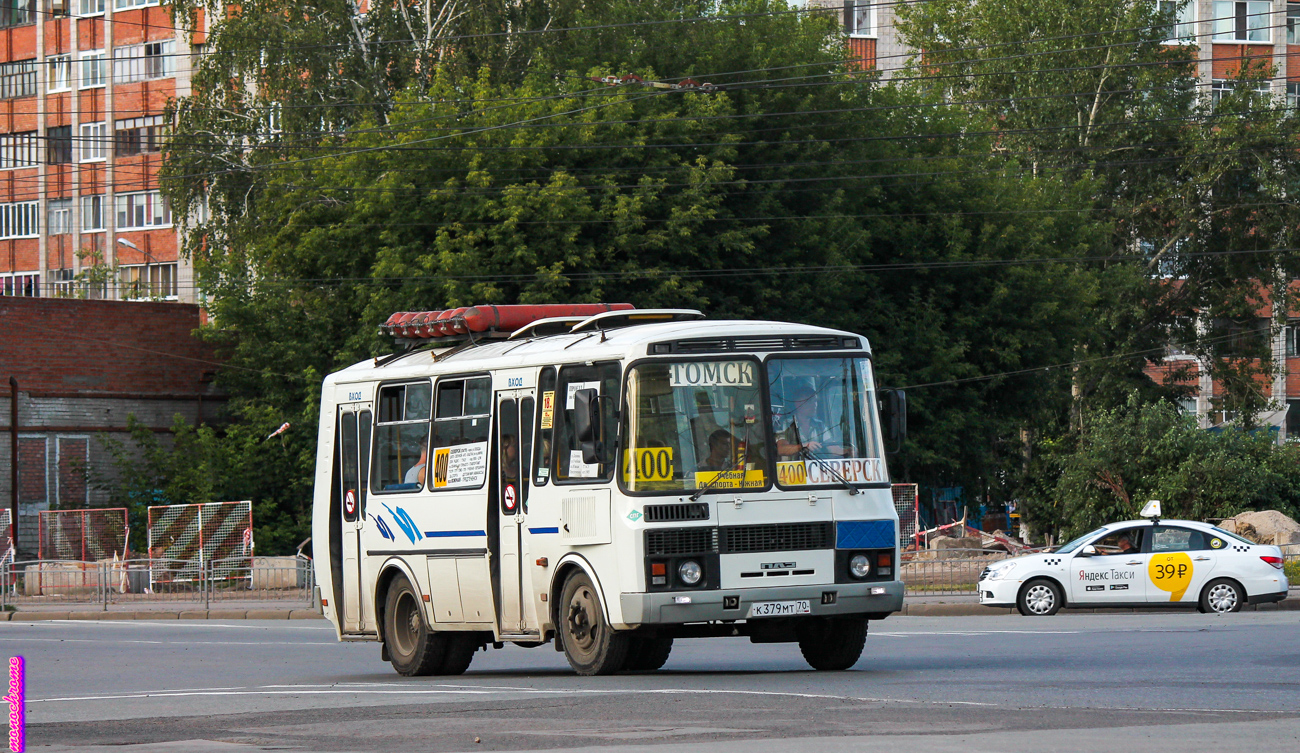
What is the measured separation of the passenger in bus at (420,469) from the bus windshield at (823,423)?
149 inches

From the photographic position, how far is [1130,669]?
14805 millimetres

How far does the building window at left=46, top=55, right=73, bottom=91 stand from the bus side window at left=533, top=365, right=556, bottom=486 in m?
62.5

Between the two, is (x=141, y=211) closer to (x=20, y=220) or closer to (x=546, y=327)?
(x=20, y=220)

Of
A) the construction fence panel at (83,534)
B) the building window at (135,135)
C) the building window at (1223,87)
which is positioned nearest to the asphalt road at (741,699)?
the construction fence panel at (83,534)

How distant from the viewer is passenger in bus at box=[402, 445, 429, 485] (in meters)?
16.9

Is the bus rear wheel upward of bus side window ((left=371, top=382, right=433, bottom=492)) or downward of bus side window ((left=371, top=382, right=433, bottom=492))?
downward

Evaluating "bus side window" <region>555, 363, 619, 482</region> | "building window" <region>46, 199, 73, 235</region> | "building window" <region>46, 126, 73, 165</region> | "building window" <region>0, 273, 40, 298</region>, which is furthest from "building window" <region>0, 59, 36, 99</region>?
"bus side window" <region>555, 363, 619, 482</region>

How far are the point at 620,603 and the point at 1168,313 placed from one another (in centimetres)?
4805

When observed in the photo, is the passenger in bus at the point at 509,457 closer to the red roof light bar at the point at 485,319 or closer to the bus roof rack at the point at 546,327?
the bus roof rack at the point at 546,327

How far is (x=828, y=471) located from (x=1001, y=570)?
12795 mm

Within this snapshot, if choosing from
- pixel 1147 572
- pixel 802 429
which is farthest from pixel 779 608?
pixel 1147 572

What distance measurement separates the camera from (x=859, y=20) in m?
68.6

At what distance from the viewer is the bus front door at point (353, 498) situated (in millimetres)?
17844

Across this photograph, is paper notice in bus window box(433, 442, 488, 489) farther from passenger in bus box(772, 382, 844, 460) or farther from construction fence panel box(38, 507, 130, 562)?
construction fence panel box(38, 507, 130, 562)
